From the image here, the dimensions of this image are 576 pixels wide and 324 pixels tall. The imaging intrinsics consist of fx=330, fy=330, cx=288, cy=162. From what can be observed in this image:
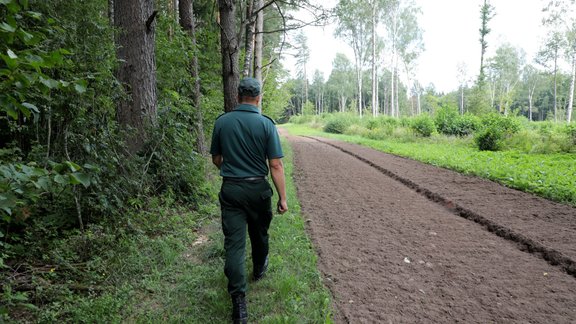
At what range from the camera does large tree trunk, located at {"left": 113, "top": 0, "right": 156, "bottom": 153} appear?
558 cm

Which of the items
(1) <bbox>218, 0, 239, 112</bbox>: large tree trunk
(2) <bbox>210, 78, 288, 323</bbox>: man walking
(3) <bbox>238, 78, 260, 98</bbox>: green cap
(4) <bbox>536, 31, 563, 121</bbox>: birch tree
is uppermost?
(4) <bbox>536, 31, 563, 121</bbox>: birch tree

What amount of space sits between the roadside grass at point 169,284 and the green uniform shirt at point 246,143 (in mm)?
1244

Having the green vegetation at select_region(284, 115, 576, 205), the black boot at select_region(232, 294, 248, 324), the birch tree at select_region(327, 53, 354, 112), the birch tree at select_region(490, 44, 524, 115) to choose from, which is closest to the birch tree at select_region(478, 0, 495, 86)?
the birch tree at select_region(490, 44, 524, 115)

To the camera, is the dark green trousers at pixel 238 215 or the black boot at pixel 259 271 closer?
the dark green trousers at pixel 238 215

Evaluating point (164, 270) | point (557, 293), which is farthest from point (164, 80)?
point (557, 293)

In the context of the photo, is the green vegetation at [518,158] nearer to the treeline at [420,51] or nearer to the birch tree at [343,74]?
the treeline at [420,51]

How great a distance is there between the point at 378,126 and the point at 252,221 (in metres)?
25.0

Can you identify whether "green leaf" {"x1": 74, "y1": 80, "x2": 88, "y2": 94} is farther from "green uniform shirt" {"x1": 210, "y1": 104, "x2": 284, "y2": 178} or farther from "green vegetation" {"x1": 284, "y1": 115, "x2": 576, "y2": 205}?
"green vegetation" {"x1": 284, "y1": 115, "x2": 576, "y2": 205}

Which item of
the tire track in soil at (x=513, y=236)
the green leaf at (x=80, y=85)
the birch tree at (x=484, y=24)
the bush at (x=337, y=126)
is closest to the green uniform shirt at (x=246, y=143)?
the green leaf at (x=80, y=85)

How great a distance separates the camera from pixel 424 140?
64.7ft

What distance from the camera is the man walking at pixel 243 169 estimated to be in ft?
9.71

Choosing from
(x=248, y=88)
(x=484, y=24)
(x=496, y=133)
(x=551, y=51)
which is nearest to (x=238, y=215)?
(x=248, y=88)

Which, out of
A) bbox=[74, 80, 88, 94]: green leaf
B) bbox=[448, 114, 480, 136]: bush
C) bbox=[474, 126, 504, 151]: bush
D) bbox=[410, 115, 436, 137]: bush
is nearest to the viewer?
bbox=[74, 80, 88, 94]: green leaf

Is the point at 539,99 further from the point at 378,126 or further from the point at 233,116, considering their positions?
the point at 233,116
